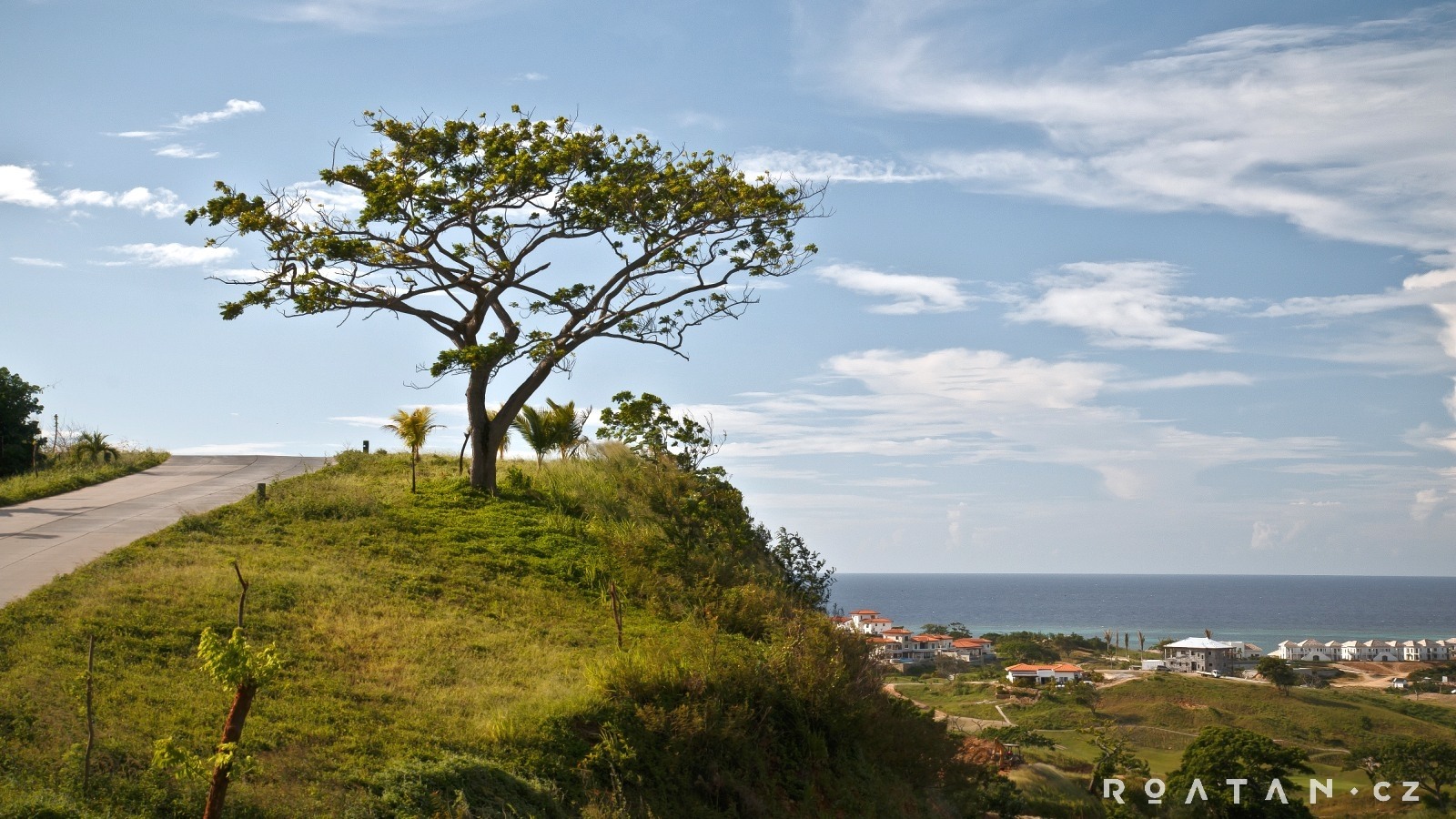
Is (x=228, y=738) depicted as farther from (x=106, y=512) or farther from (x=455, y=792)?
(x=106, y=512)

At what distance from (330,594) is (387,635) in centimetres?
173

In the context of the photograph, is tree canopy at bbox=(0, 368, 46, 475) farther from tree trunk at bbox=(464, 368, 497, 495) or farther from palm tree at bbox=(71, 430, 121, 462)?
tree trunk at bbox=(464, 368, 497, 495)

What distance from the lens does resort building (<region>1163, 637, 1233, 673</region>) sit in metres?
80.2

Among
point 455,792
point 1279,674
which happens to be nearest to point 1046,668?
point 1279,674

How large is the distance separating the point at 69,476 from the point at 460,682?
16764mm

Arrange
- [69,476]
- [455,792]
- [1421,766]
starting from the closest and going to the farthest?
[455,792]
[69,476]
[1421,766]

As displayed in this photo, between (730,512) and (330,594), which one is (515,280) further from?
(330,594)

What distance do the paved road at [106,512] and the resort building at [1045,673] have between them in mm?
50452

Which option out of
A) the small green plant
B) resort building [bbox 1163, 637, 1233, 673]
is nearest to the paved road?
the small green plant

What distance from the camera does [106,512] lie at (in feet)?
60.2

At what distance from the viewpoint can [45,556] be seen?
14.2m

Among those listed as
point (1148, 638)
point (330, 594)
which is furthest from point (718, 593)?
point (1148, 638)

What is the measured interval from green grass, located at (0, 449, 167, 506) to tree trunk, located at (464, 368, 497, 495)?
8.70m

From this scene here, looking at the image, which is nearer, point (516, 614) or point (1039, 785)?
point (516, 614)
